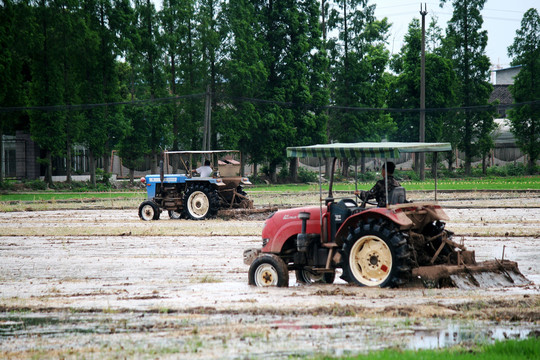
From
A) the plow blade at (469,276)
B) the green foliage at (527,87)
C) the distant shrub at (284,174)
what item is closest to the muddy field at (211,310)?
the plow blade at (469,276)

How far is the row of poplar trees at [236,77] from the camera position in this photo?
172 ft

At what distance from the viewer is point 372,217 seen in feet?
35.9

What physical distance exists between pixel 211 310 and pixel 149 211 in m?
17.6

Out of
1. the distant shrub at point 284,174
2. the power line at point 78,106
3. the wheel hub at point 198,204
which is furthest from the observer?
the distant shrub at point 284,174

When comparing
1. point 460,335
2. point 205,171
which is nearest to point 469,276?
point 460,335

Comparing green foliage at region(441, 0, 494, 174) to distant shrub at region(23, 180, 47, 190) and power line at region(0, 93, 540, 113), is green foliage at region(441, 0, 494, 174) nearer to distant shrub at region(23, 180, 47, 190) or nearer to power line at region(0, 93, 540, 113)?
power line at region(0, 93, 540, 113)

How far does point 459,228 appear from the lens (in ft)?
67.5

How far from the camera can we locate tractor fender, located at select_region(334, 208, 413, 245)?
A: 34.6 ft

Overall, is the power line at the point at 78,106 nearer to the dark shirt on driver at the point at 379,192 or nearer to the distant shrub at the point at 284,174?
the distant shrub at the point at 284,174

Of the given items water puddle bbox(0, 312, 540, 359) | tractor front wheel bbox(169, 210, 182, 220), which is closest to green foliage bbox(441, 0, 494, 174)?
tractor front wheel bbox(169, 210, 182, 220)

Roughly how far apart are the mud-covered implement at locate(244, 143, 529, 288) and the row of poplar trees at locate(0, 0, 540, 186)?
3999 centimetres

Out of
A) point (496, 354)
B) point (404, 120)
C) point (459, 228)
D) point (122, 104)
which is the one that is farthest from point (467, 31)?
point (496, 354)

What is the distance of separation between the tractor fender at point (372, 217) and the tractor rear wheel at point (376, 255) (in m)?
0.11

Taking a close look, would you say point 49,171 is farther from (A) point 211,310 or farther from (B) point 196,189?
(A) point 211,310
